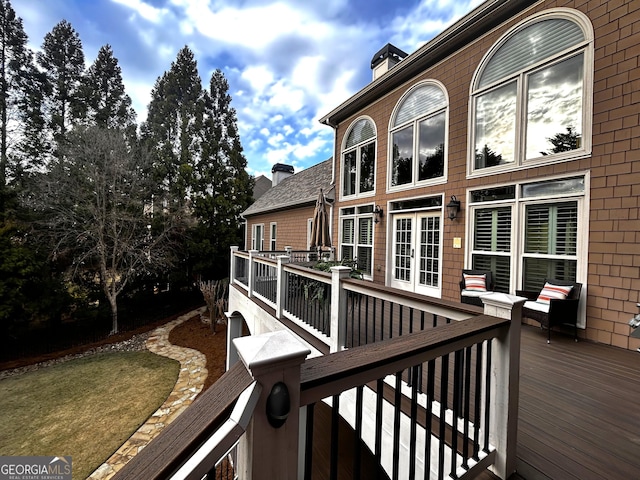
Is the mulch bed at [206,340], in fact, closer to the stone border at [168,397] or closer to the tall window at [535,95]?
the stone border at [168,397]

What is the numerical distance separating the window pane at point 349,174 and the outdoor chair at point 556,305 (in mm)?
5636

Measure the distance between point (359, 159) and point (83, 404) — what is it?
10106 mm

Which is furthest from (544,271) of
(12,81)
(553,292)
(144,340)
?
(12,81)

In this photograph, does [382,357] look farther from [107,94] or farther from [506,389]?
[107,94]

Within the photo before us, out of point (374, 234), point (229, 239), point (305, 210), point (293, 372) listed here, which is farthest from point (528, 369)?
point (229, 239)

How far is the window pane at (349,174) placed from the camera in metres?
8.88

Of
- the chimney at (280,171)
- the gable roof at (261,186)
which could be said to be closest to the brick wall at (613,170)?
the chimney at (280,171)

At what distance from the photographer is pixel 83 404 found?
23.3 feet

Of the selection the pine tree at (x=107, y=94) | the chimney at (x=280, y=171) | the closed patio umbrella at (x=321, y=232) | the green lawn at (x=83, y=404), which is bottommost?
the green lawn at (x=83, y=404)

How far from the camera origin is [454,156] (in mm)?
5898

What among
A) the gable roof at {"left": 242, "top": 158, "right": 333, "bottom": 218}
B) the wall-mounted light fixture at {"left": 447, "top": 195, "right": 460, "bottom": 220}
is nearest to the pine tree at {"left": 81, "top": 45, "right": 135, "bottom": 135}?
the gable roof at {"left": 242, "top": 158, "right": 333, "bottom": 218}

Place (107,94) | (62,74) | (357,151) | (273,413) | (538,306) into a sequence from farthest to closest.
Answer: (107,94) < (62,74) < (357,151) < (538,306) < (273,413)

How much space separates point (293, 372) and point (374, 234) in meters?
7.15

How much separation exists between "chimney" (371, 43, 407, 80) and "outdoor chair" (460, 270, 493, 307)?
649 cm
